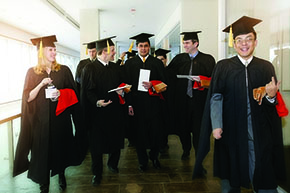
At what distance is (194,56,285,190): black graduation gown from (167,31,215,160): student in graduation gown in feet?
3.92

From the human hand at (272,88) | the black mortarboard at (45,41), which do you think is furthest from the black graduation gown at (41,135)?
the human hand at (272,88)

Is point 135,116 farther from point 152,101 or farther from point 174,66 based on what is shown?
point 174,66

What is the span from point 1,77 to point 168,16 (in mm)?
6587

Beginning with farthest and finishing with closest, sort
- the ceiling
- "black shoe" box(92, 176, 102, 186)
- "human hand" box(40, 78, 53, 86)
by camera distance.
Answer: the ceiling → "black shoe" box(92, 176, 102, 186) → "human hand" box(40, 78, 53, 86)

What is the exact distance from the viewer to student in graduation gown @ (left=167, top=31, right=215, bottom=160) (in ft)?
10.9

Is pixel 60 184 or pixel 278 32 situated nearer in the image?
pixel 278 32

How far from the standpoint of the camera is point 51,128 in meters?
2.55


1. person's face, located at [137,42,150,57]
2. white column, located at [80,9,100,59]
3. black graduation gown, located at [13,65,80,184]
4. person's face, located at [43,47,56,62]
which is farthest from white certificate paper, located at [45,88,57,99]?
white column, located at [80,9,100,59]

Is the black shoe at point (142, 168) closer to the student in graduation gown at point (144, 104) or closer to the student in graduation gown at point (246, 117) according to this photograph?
the student in graduation gown at point (144, 104)

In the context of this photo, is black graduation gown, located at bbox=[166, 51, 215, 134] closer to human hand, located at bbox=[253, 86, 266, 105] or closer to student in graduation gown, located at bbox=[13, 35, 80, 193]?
human hand, located at bbox=[253, 86, 266, 105]

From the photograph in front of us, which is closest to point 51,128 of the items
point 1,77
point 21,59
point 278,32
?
point 278,32

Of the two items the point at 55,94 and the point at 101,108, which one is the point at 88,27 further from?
the point at 55,94

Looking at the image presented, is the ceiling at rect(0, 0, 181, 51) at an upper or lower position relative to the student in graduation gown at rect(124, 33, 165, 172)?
upper

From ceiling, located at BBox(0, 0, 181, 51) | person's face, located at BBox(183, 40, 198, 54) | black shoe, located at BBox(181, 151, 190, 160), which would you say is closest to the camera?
person's face, located at BBox(183, 40, 198, 54)
